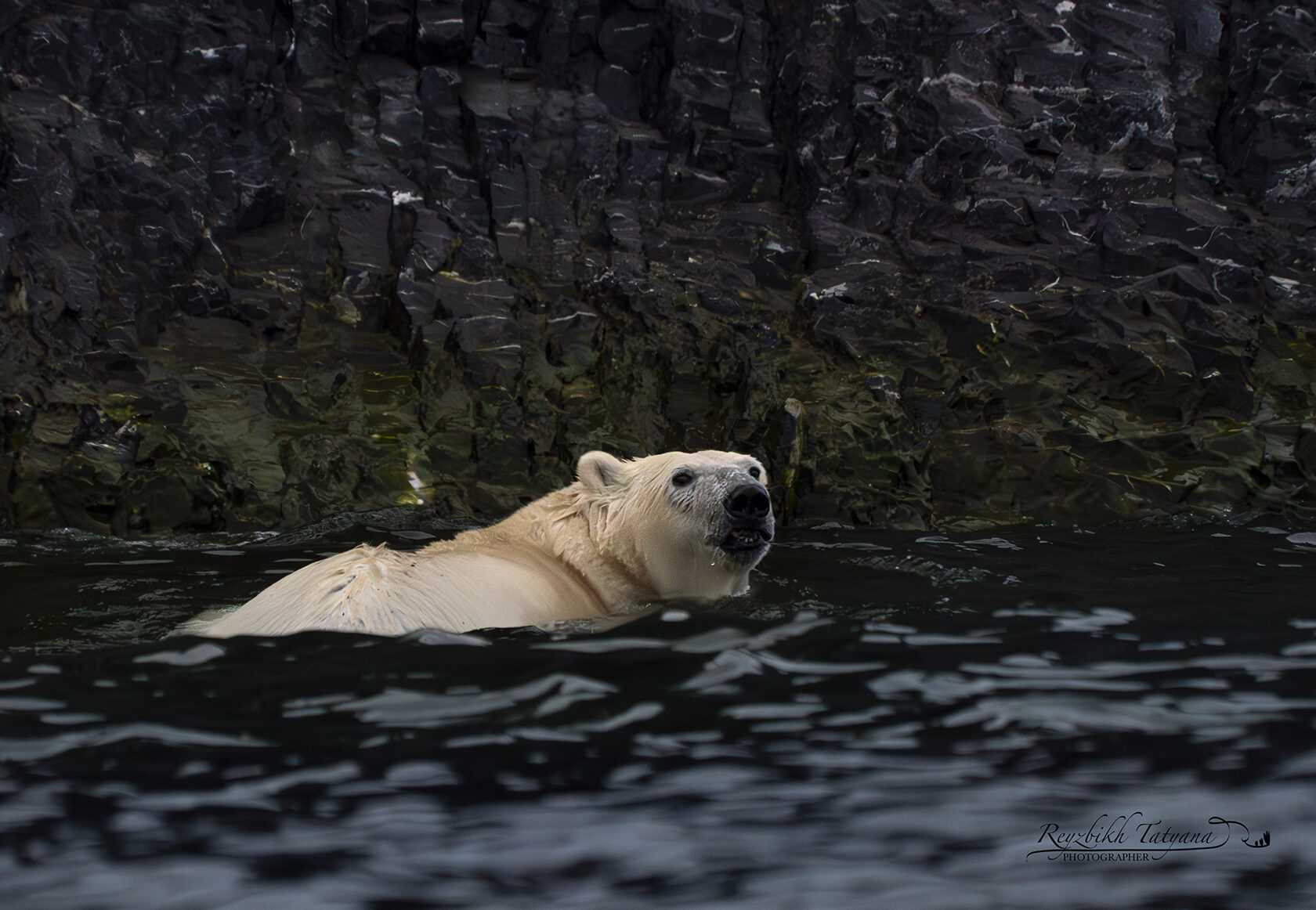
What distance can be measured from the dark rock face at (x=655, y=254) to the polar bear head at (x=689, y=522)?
11.7 ft

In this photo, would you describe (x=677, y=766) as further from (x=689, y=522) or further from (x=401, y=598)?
(x=689, y=522)

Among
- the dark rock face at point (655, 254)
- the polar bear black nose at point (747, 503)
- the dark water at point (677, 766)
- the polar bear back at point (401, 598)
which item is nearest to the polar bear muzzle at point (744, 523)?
the polar bear black nose at point (747, 503)

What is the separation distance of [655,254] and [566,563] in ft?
20.2

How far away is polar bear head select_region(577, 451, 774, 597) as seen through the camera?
4684mm

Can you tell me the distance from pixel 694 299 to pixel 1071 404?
3.68 m

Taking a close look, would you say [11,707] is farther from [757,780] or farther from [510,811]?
[757,780]

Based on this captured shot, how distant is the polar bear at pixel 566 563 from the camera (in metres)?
3.62

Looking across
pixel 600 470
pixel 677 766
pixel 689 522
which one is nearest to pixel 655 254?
pixel 600 470

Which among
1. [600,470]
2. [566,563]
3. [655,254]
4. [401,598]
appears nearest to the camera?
[401,598]

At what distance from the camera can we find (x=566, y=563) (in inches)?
197

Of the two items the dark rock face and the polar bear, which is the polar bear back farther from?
the dark rock face

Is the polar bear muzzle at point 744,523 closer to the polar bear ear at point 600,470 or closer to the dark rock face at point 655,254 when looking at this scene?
the polar bear ear at point 600,470

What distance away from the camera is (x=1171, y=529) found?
773cm

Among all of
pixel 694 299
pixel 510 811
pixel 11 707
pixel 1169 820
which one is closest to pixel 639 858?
pixel 510 811
